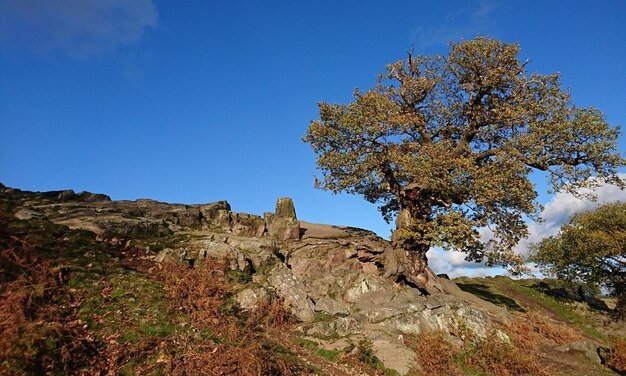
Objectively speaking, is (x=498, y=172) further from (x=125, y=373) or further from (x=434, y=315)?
(x=125, y=373)

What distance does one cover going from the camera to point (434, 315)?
25.8 metres

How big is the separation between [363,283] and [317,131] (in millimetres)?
14135

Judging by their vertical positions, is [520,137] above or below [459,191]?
above

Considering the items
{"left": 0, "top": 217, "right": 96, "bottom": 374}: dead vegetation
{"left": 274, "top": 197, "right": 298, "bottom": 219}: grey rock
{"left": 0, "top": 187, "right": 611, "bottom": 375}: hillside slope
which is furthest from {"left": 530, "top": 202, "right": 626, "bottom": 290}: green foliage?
{"left": 0, "top": 217, "right": 96, "bottom": 374}: dead vegetation

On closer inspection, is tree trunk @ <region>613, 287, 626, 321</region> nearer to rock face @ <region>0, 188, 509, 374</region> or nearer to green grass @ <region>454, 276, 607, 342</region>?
green grass @ <region>454, 276, 607, 342</region>

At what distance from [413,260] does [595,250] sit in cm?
2810

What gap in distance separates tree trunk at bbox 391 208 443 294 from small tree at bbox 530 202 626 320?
24.8 m

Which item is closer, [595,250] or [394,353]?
[394,353]

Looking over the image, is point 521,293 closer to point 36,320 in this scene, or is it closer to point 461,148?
point 461,148

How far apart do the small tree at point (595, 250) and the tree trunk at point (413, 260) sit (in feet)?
81.2

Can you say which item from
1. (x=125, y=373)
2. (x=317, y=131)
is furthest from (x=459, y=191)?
(x=125, y=373)

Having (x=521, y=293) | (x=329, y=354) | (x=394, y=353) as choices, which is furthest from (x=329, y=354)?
(x=521, y=293)

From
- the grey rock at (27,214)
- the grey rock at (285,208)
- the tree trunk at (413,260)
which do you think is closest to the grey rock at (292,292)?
the grey rock at (285,208)

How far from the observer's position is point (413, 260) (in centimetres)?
3359
